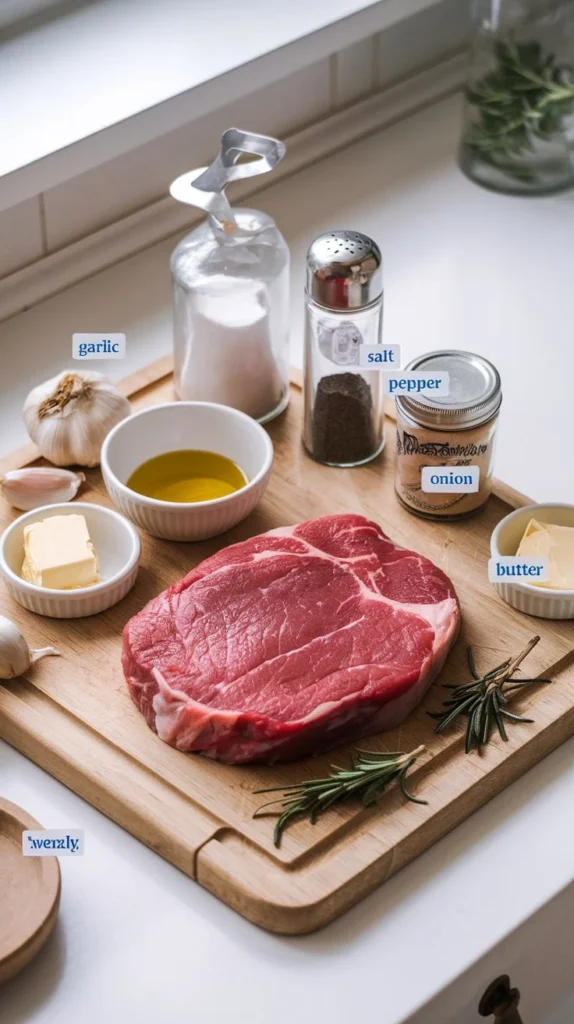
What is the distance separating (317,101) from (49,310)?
23.1 inches

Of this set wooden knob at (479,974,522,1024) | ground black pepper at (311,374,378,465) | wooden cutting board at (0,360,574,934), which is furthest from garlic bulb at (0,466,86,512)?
wooden knob at (479,974,522,1024)

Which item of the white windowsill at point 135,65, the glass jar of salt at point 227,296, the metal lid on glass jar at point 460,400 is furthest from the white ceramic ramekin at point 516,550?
the white windowsill at point 135,65

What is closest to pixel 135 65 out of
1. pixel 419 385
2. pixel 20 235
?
pixel 20 235

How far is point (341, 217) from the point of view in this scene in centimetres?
203

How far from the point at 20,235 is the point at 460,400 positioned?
698 mm

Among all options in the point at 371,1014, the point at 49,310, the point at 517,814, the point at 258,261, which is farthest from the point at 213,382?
the point at 371,1014

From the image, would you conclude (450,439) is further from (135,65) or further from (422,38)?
(422,38)

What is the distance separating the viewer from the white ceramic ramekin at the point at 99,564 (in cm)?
137

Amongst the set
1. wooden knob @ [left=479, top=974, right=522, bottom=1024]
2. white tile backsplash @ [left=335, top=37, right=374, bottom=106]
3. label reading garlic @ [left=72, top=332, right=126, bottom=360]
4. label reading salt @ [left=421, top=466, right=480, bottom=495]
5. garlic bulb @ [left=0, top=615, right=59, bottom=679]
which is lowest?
wooden knob @ [left=479, top=974, right=522, bottom=1024]

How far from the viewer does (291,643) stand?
129cm

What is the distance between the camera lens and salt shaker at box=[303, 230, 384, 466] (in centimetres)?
145

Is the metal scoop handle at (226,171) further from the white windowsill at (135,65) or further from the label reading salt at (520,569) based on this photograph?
the label reading salt at (520,569)

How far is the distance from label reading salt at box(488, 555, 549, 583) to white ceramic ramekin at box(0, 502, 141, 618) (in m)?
0.37

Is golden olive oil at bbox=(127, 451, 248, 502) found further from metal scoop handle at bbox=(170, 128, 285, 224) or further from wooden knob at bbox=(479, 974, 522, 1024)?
wooden knob at bbox=(479, 974, 522, 1024)
